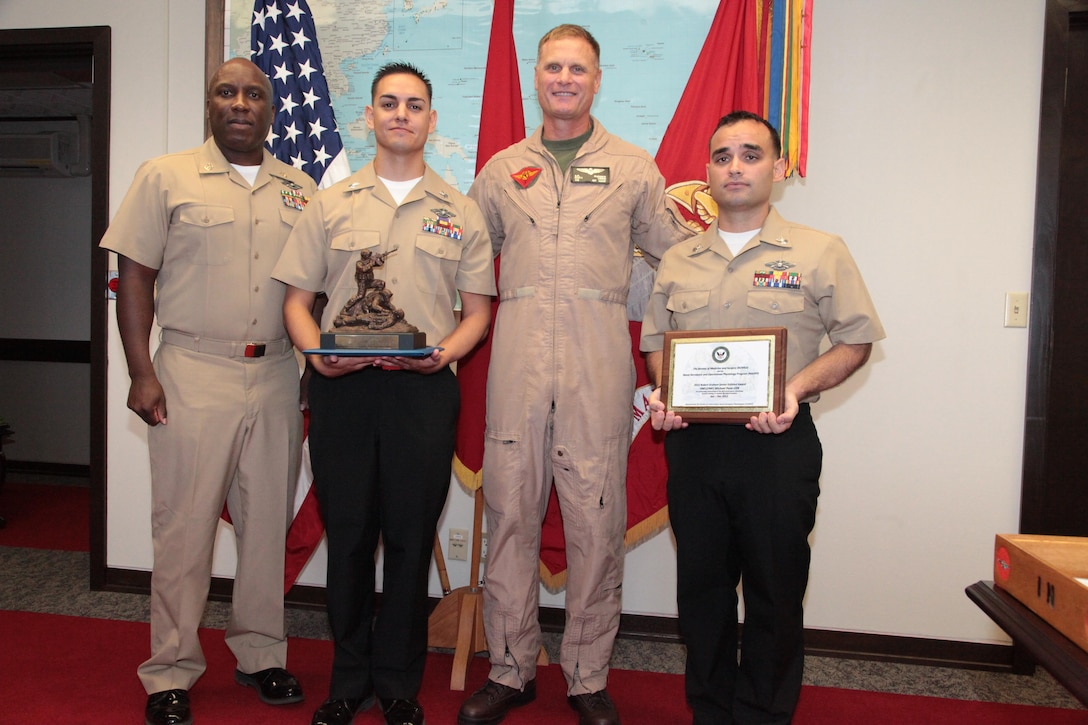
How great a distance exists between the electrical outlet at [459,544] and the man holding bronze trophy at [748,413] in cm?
132

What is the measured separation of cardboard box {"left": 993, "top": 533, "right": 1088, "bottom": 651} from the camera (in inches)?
40.1

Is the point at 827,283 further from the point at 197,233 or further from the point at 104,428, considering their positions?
the point at 104,428

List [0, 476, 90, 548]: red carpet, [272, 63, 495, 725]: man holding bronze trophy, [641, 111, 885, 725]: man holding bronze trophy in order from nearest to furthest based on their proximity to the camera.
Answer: [641, 111, 885, 725]: man holding bronze trophy < [272, 63, 495, 725]: man holding bronze trophy < [0, 476, 90, 548]: red carpet

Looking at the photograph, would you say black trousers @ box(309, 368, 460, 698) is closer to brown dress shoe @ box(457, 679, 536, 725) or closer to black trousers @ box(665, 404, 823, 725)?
brown dress shoe @ box(457, 679, 536, 725)

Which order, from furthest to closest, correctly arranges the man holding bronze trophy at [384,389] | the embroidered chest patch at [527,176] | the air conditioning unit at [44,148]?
the air conditioning unit at [44,148] → the embroidered chest patch at [527,176] → the man holding bronze trophy at [384,389]

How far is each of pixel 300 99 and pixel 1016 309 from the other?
111 inches

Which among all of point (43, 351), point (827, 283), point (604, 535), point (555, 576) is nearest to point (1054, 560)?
point (827, 283)

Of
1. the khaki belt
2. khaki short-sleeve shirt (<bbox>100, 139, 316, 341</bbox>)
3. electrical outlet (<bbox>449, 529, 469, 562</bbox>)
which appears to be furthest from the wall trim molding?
khaki short-sleeve shirt (<bbox>100, 139, 316, 341</bbox>)

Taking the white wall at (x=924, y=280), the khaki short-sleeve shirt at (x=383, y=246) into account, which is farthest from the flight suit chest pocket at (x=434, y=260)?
the white wall at (x=924, y=280)

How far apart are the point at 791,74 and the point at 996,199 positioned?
90 cm

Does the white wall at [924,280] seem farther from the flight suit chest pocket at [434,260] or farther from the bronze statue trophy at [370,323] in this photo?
the bronze statue trophy at [370,323]

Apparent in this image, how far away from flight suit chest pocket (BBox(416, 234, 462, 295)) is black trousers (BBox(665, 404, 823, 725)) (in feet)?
2.64

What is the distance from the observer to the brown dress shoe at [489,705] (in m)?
2.28

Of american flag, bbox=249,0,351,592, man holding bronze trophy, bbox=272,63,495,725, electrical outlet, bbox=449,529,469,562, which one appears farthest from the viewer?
electrical outlet, bbox=449,529,469,562
